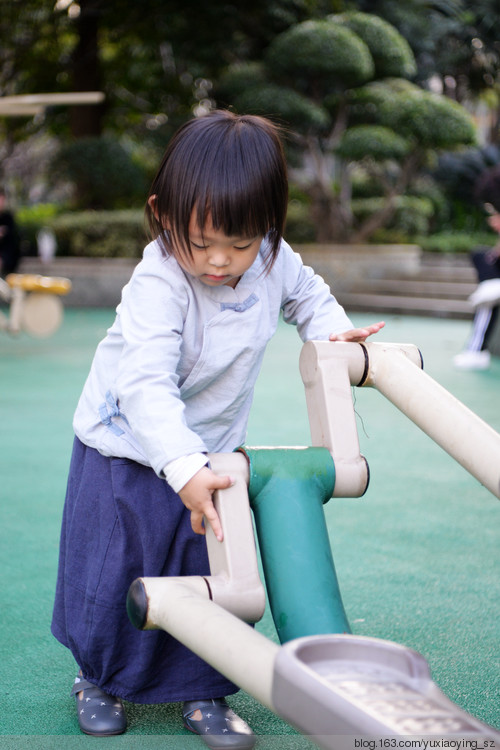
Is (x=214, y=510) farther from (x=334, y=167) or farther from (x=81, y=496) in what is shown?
(x=334, y=167)

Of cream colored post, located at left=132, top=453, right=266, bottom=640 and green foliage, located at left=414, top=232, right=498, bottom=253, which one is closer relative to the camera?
cream colored post, located at left=132, top=453, right=266, bottom=640

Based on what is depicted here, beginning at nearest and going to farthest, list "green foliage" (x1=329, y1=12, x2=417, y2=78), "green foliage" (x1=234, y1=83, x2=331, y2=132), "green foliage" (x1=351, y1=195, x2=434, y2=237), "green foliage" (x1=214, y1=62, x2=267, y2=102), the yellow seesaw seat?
the yellow seesaw seat
"green foliage" (x1=234, y1=83, x2=331, y2=132)
"green foliage" (x1=214, y1=62, x2=267, y2=102)
"green foliage" (x1=329, y1=12, x2=417, y2=78)
"green foliage" (x1=351, y1=195, x2=434, y2=237)

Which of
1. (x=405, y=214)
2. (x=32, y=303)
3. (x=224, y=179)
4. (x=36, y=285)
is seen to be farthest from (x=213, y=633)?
(x=405, y=214)

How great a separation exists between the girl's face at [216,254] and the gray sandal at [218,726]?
0.74 meters

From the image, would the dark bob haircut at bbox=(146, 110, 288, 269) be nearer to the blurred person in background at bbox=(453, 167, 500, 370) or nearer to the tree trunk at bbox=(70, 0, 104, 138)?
the blurred person in background at bbox=(453, 167, 500, 370)

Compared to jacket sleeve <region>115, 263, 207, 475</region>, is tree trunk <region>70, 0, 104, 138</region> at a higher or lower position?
higher

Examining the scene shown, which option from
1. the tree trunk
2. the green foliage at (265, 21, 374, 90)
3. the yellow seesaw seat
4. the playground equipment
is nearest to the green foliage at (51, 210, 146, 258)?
the tree trunk

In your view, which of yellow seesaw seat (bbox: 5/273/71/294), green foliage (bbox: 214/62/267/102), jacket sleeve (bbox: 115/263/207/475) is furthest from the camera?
green foliage (bbox: 214/62/267/102)

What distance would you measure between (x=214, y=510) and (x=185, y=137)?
0.54m

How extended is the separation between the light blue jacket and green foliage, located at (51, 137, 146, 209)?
11.5 metres

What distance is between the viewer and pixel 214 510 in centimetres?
120

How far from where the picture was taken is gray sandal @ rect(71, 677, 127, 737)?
153 centimetres

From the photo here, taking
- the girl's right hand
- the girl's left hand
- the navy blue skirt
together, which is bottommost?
the navy blue skirt

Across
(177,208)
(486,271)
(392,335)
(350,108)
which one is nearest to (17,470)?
(177,208)
